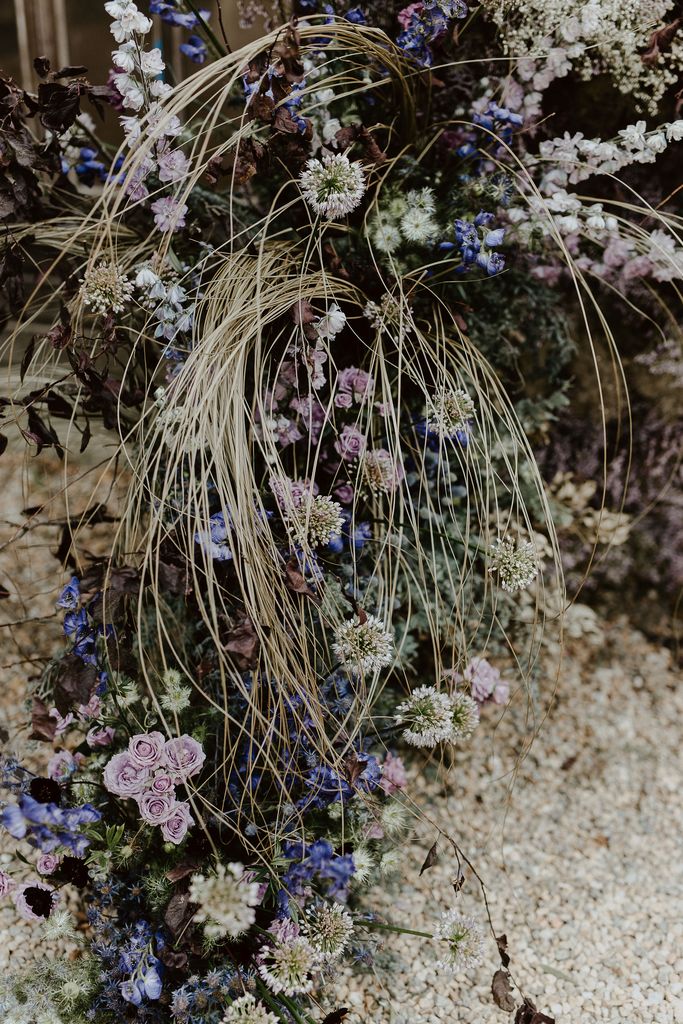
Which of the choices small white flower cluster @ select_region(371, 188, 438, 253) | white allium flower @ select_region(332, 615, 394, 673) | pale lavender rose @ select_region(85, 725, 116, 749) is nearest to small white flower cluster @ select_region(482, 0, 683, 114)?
small white flower cluster @ select_region(371, 188, 438, 253)

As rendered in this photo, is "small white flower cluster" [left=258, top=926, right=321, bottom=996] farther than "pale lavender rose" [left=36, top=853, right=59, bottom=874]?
No

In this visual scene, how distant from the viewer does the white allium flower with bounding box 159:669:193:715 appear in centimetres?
133

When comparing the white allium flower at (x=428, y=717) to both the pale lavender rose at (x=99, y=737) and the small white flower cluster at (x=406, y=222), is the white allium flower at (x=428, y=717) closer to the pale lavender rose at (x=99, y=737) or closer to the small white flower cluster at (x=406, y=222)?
the pale lavender rose at (x=99, y=737)

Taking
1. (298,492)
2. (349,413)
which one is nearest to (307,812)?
(298,492)

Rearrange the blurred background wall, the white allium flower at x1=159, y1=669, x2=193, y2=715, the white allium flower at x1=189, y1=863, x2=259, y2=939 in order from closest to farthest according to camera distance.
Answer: the white allium flower at x1=189, y1=863, x2=259, y2=939 < the white allium flower at x1=159, y1=669, x2=193, y2=715 < the blurred background wall

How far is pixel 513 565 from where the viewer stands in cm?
139

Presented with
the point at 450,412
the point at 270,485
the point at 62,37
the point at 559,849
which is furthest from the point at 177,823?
the point at 62,37

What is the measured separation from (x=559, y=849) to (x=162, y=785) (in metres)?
0.99

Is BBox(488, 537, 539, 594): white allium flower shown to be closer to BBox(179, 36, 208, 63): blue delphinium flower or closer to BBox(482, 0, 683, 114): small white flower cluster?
BBox(482, 0, 683, 114): small white flower cluster

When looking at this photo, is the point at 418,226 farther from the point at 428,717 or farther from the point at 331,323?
the point at 428,717

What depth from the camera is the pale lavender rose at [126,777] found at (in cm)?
122

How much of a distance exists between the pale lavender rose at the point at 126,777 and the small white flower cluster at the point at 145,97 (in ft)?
2.83

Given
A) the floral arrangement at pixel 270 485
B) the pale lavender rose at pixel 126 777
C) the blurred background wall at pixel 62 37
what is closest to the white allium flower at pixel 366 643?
the floral arrangement at pixel 270 485

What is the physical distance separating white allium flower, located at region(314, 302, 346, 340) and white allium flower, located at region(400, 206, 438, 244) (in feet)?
0.82
